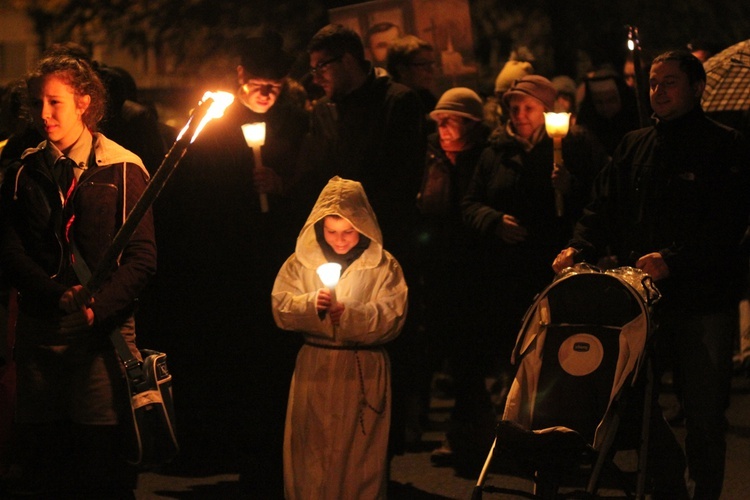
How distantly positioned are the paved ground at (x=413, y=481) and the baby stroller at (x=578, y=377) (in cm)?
132

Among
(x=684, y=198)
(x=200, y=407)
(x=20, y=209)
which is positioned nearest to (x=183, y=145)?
(x=20, y=209)

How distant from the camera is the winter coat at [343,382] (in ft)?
24.8

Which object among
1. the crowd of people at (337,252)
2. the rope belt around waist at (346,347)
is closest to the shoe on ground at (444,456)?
the crowd of people at (337,252)

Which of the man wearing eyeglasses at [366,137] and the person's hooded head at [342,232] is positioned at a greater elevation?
the man wearing eyeglasses at [366,137]

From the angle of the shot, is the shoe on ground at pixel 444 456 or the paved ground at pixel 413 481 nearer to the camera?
the paved ground at pixel 413 481

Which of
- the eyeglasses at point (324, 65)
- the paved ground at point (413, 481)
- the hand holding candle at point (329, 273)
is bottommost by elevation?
the paved ground at point (413, 481)

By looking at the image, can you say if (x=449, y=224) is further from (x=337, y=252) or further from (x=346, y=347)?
(x=346, y=347)

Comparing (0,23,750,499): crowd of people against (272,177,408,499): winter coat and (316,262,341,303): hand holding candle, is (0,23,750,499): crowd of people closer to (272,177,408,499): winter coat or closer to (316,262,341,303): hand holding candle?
(272,177,408,499): winter coat

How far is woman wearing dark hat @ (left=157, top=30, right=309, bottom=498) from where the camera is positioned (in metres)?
8.76

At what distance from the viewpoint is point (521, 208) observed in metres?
9.21

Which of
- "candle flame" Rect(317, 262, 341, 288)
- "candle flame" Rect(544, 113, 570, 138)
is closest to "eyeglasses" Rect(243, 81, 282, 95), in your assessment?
"candle flame" Rect(544, 113, 570, 138)

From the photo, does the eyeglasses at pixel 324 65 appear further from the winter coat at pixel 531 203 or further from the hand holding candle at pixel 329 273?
the hand holding candle at pixel 329 273

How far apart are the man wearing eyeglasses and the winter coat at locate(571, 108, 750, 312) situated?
5.35 ft

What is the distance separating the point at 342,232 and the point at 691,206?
1796mm
